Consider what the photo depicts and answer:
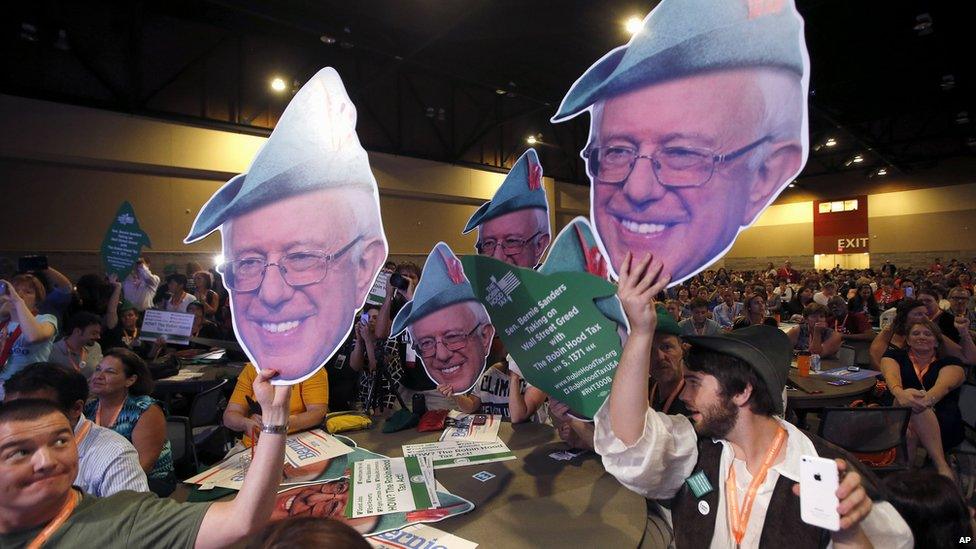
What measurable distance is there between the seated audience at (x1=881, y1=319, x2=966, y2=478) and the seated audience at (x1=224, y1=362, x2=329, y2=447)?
3758 mm

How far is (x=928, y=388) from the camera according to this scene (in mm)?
3463

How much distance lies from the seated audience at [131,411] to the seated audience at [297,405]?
0.32 metres

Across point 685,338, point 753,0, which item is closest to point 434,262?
point 685,338

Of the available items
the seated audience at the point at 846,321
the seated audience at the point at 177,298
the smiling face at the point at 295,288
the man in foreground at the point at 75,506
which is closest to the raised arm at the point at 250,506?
the man in foreground at the point at 75,506

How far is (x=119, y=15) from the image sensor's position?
8.54m

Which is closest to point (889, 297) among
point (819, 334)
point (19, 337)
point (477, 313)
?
point (819, 334)

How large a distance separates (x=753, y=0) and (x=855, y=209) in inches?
979

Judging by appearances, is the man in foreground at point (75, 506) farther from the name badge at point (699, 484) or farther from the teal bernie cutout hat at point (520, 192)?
the teal bernie cutout hat at point (520, 192)

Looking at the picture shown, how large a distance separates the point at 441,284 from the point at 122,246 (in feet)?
13.8

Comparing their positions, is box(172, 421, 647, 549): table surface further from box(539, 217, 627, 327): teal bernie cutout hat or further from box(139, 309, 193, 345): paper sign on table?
box(139, 309, 193, 345): paper sign on table

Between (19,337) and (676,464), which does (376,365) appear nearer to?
(19,337)

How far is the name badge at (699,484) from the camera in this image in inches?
54.5

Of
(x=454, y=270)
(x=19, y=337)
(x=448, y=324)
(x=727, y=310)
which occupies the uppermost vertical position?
(x=454, y=270)

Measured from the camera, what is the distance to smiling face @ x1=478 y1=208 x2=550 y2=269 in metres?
2.67
